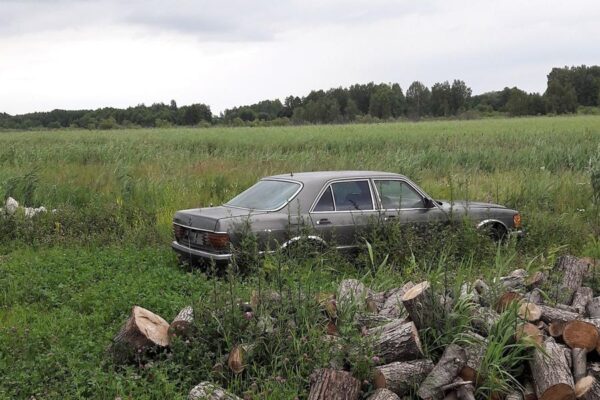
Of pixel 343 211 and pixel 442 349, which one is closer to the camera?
Result: pixel 442 349

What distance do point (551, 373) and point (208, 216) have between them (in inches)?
198

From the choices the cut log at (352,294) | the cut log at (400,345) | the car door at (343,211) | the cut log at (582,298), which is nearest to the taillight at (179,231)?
the car door at (343,211)

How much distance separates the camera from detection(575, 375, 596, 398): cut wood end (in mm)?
4770

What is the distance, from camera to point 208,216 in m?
8.82

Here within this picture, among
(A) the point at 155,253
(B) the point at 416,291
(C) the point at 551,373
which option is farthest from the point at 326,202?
(C) the point at 551,373

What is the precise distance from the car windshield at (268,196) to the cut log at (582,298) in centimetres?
387

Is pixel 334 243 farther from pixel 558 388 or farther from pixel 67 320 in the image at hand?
pixel 558 388

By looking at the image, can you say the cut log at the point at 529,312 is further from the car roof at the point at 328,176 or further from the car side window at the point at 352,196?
the car roof at the point at 328,176

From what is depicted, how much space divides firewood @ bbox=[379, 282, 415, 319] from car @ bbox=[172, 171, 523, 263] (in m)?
2.16

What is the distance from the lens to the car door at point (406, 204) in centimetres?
959

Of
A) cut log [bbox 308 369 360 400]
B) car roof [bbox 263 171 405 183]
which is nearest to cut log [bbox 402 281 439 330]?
cut log [bbox 308 369 360 400]

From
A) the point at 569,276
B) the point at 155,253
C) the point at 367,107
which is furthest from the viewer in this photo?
the point at 367,107

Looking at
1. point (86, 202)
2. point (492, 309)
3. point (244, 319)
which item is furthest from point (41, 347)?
point (86, 202)

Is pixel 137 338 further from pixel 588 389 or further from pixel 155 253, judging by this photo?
pixel 155 253
